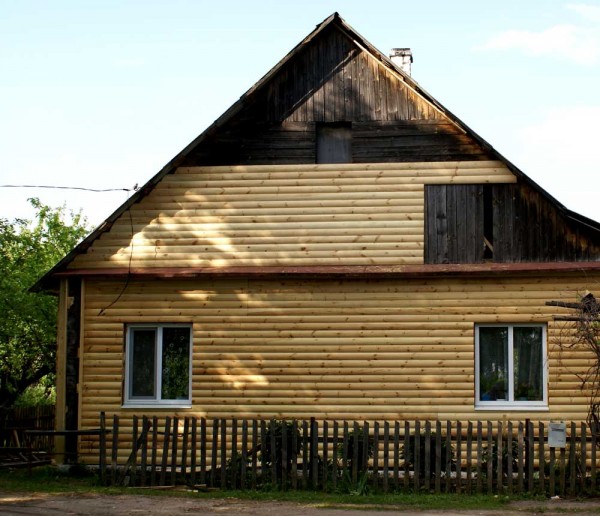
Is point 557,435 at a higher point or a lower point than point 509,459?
higher

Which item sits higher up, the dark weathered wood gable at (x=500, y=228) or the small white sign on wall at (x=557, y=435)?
the dark weathered wood gable at (x=500, y=228)

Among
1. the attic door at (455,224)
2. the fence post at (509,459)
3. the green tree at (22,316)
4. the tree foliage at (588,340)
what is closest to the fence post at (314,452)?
the fence post at (509,459)

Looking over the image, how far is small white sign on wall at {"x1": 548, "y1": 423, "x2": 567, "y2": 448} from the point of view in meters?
15.0

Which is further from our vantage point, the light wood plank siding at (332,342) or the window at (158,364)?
the window at (158,364)

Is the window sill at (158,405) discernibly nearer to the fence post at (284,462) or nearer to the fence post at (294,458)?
the fence post at (284,462)

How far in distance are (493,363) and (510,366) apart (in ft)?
1.02

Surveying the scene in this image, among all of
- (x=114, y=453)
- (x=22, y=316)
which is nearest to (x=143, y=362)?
(x=114, y=453)

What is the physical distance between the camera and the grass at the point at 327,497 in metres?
14.0

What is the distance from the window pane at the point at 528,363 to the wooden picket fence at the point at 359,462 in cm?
125

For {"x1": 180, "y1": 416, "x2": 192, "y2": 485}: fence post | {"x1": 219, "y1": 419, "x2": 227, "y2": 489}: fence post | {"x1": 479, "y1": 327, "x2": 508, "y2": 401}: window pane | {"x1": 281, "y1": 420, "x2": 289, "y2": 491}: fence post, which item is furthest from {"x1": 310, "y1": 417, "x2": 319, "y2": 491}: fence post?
{"x1": 479, "y1": 327, "x2": 508, "y2": 401}: window pane

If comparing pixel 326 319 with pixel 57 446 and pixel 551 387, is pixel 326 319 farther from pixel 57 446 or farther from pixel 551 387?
pixel 57 446

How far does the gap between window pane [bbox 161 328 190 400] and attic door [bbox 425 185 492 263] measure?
15.9 ft

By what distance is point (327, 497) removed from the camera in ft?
48.6

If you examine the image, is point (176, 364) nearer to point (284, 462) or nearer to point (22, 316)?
point (284, 462)
